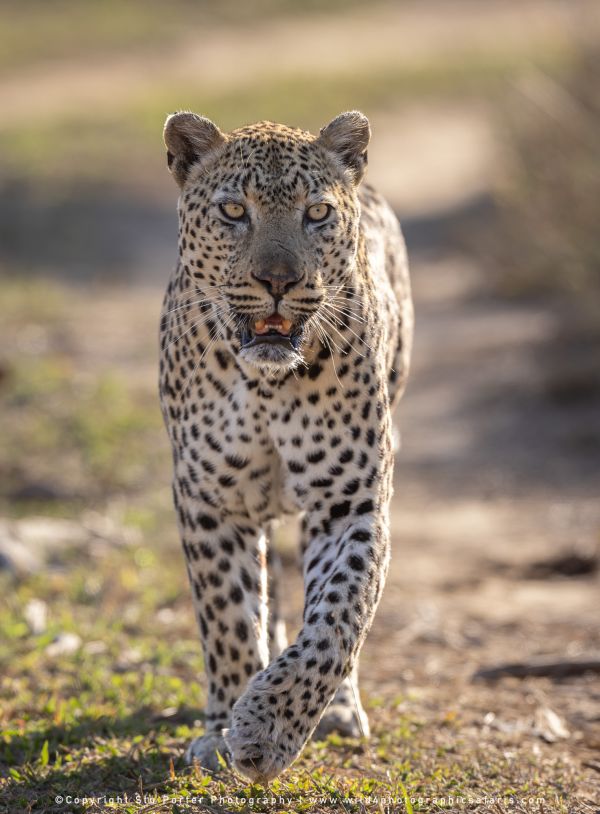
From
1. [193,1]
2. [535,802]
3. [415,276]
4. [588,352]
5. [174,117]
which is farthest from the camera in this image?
[193,1]

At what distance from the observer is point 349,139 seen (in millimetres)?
5328

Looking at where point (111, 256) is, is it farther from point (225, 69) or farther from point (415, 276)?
point (225, 69)

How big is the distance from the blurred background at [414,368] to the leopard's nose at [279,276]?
220cm

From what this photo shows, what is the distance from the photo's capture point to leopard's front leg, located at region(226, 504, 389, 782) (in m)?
4.55

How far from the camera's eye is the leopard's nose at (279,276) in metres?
4.79

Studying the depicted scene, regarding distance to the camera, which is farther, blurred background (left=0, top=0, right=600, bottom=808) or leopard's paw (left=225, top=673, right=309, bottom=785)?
blurred background (left=0, top=0, right=600, bottom=808)

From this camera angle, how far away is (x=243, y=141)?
5.16 metres

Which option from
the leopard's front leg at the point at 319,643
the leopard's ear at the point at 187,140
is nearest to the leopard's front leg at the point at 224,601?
the leopard's front leg at the point at 319,643

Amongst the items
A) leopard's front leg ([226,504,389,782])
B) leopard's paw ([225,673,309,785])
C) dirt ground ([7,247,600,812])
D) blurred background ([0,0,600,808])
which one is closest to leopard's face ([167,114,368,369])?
leopard's front leg ([226,504,389,782])

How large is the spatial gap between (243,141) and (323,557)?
1.50 meters

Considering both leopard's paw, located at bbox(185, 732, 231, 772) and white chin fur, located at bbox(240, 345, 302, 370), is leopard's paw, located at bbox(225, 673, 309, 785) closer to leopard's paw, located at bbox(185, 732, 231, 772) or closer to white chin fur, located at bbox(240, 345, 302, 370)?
leopard's paw, located at bbox(185, 732, 231, 772)

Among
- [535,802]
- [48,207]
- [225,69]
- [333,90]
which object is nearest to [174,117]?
[535,802]

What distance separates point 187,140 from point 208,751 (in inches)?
87.7

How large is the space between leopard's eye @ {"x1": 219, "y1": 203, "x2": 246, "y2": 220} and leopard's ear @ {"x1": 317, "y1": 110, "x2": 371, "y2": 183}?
0.50 m
